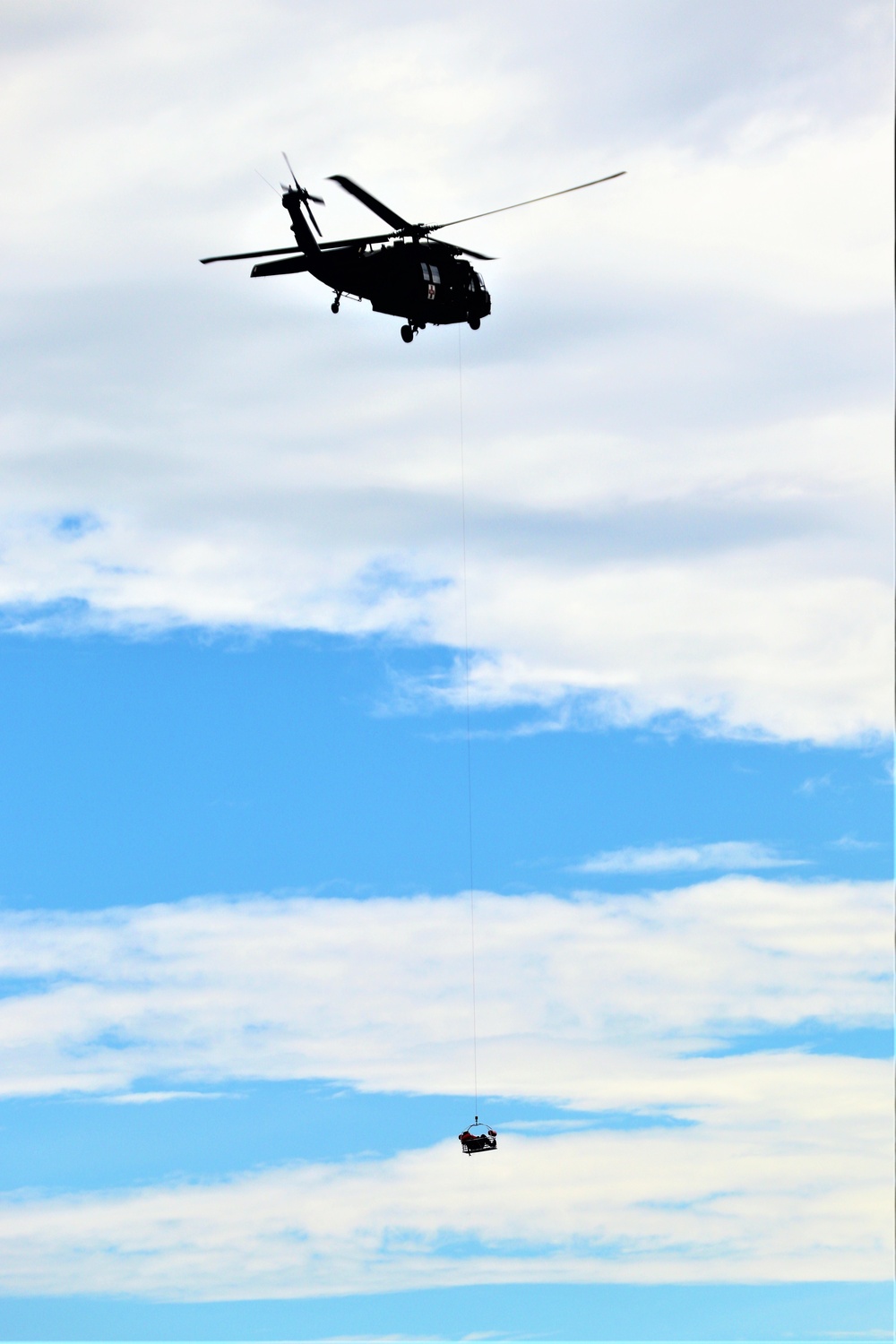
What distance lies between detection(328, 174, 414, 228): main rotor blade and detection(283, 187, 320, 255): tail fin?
3.71 metres

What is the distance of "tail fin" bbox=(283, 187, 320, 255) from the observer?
77375 millimetres

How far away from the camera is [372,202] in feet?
239

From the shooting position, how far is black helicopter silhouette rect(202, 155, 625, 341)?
76500mm

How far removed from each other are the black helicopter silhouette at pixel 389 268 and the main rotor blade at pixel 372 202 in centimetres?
7

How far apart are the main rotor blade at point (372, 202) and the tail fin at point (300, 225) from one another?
3.71 metres

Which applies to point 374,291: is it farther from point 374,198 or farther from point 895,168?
point 895,168

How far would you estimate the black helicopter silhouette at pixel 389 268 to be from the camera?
76.5 metres

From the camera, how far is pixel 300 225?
254 feet

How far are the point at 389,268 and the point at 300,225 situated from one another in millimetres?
4420

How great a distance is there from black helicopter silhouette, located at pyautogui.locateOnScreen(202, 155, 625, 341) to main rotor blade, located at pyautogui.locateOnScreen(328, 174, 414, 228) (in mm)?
75

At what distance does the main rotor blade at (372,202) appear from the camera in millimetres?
69375

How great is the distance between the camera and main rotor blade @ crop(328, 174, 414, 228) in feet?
228

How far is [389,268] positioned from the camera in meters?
76.6

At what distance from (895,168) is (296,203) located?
3958 centimetres
